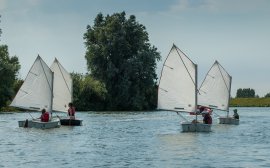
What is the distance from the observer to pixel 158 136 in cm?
5575

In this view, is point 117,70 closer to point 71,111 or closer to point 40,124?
point 71,111

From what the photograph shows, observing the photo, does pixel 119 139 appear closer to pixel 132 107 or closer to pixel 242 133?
pixel 242 133

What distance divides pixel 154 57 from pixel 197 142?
310 ft

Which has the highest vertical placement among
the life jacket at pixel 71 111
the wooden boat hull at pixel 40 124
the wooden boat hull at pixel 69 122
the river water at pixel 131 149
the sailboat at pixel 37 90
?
the sailboat at pixel 37 90

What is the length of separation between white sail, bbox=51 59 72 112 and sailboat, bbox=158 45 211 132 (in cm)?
1883

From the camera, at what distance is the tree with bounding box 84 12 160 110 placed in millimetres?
138625

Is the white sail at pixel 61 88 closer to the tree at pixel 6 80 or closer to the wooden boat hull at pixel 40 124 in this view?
the wooden boat hull at pixel 40 124

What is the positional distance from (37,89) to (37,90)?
108 mm

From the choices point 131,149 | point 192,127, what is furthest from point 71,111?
point 131,149

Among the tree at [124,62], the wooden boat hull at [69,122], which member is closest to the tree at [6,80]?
the tree at [124,62]

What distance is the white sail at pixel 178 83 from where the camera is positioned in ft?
192

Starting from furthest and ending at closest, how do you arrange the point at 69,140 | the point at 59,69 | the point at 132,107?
the point at 132,107 < the point at 59,69 < the point at 69,140

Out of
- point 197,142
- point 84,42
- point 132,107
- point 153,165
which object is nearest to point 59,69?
point 197,142

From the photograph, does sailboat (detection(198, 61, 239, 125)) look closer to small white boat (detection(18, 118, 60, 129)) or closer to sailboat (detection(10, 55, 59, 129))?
sailboat (detection(10, 55, 59, 129))
